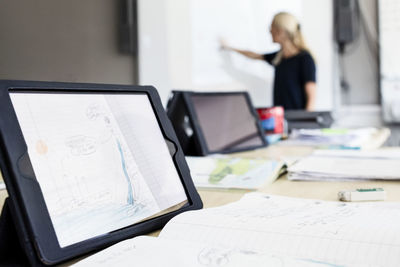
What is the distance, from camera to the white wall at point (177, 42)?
2654 millimetres

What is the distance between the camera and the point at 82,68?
1.13 m

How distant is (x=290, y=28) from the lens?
2705 mm

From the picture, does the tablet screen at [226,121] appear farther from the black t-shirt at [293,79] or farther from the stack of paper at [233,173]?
the black t-shirt at [293,79]

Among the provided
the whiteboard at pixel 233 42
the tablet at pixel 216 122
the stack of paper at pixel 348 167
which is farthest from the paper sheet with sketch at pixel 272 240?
the whiteboard at pixel 233 42

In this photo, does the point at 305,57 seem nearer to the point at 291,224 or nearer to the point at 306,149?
the point at 306,149

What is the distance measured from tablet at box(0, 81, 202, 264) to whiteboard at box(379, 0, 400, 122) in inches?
88.2

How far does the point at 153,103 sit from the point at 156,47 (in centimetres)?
209

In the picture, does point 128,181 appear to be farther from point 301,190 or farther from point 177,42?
point 177,42

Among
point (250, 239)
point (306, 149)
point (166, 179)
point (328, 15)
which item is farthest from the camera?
point (328, 15)

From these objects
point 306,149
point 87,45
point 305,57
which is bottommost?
point 306,149

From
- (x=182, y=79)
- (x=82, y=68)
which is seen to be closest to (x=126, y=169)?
(x=82, y=68)

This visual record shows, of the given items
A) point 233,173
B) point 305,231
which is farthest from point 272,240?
point 233,173

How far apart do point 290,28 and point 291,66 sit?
0.74ft

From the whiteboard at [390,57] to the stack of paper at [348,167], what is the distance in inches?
63.6
